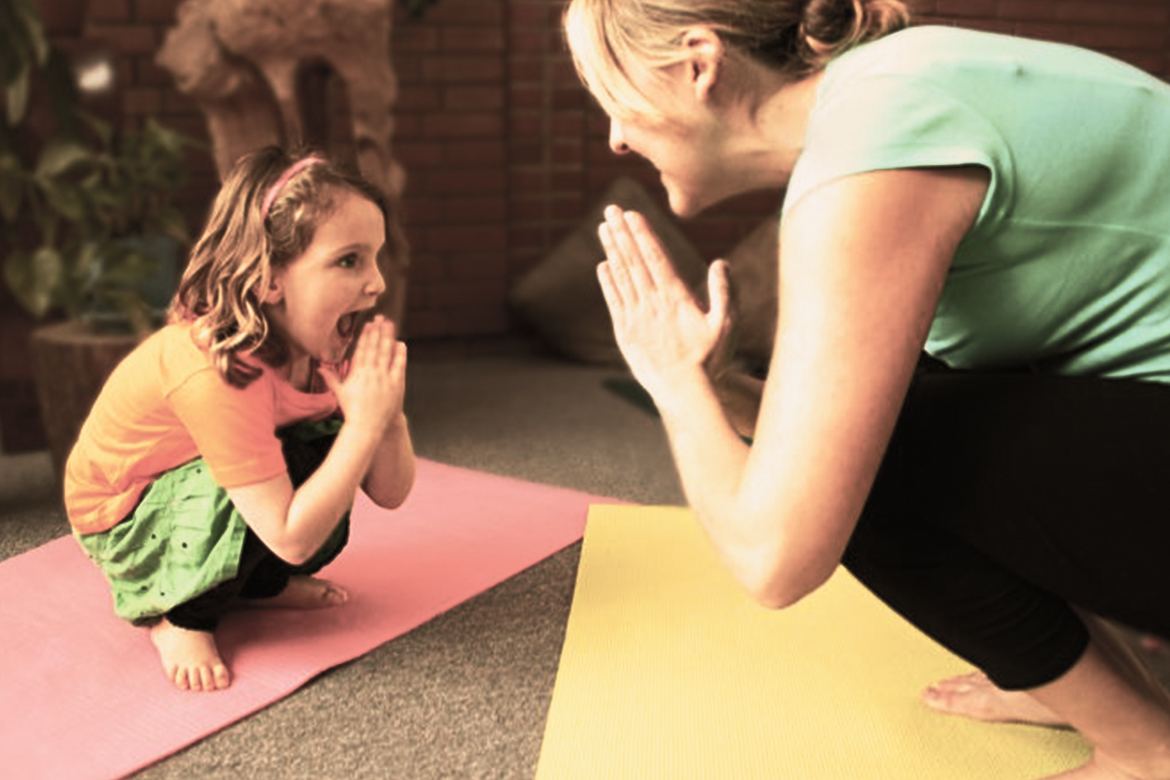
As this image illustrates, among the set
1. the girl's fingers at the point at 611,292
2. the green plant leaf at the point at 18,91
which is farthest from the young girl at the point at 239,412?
the green plant leaf at the point at 18,91

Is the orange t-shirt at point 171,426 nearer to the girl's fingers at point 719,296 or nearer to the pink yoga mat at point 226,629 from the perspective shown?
the pink yoga mat at point 226,629

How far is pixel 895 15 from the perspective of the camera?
3.21 feet

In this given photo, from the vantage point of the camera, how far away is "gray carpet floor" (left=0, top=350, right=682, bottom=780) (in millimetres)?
1154

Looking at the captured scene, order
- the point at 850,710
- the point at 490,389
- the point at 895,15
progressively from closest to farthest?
1. the point at 895,15
2. the point at 850,710
3. the point at 490,389

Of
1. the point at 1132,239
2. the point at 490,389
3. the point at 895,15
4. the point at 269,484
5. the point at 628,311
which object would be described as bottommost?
the point at 490,389

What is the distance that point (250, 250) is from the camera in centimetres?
130

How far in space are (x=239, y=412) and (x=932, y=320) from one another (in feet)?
2.38

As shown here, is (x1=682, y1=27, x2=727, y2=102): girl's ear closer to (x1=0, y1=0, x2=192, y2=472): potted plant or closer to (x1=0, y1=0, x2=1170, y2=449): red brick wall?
(x1=0, y1=0, x2=192, y2=472): potted plant

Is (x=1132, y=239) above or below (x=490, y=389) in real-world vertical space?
above

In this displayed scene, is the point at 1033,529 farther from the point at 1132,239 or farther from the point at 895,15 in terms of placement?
the point at 895,15

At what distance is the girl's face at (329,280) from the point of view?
1309 millimetres

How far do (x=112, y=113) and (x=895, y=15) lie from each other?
2.00 metres

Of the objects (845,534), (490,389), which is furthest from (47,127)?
(845,534)

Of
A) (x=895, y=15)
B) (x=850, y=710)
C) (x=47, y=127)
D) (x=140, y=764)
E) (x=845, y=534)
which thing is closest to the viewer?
(x=845, y=534)
